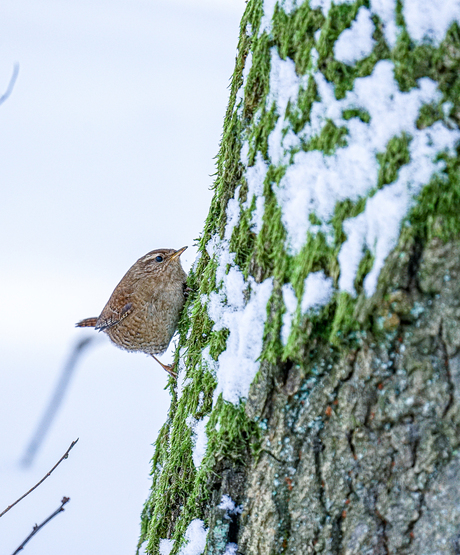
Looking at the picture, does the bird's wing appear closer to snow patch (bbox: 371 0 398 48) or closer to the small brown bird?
the small brown bird

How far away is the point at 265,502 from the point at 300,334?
518mm

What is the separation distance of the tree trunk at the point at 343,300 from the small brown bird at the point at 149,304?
1438mm

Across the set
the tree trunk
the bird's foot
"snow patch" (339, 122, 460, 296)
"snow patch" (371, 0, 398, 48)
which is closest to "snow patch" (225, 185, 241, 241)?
the tree trunk

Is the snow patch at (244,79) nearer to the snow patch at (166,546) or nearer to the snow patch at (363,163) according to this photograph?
the snow patch at (363,163)

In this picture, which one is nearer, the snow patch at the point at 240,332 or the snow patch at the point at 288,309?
the snow patch at the point at 288,309

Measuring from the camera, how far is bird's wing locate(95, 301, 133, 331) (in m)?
3.71

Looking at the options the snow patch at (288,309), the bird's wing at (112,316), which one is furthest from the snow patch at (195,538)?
the bird's wing at (112,316)

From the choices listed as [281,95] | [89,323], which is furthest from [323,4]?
[89,323]

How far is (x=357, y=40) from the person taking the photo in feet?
4.79

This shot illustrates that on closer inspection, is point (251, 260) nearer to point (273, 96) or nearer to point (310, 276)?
point (310, 276)

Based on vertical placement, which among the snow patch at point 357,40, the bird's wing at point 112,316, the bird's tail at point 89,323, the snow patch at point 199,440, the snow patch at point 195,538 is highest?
the snow patch at point 357,40

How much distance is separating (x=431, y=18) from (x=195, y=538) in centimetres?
172

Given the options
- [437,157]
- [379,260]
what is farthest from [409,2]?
[379,260]

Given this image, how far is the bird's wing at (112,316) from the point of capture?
3.71 m
